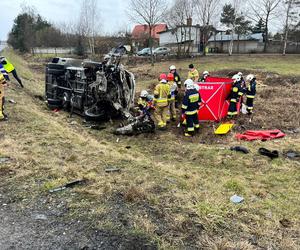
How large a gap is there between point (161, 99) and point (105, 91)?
5.60ft

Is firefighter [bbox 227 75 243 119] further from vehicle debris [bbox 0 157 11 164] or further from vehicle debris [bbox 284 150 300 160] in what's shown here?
vehicle debris [bbox 0 157 11 164]

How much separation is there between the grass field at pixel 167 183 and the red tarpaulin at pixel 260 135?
272 mm

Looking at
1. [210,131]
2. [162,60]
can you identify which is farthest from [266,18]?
[210,131]

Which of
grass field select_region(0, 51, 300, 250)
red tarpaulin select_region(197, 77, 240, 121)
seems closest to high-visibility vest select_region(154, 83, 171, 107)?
grass field select_region(0, 51, 300, 250)

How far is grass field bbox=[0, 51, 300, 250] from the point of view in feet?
12.0

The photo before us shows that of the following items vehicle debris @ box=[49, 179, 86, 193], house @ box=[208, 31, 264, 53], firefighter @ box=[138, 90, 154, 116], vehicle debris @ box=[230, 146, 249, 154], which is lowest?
vehicle debris @ box=[230, 146, 249, 154]

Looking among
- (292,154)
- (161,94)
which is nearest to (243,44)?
(161,94)

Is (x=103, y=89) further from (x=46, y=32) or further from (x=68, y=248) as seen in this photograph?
(x=46, y=32)

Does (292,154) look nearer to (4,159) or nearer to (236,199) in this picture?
(236,199)

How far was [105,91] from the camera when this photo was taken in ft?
31.3

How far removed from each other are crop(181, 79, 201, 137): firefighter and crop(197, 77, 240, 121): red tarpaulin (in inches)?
27.6

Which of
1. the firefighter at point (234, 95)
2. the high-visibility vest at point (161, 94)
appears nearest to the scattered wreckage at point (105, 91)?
the high-visibility vest at point (161, 94)

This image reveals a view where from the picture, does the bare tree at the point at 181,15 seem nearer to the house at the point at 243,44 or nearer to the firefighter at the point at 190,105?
the house at the point at 243,44

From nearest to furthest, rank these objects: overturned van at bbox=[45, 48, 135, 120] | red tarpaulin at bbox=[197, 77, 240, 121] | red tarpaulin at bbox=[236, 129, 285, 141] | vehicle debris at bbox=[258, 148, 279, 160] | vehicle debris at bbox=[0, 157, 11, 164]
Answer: vehicle debris at bbox=[0, 157, 11, 164]
vehicle debris at bbox=[258, 148, 279, 160]
red tarpaulin at bbox=[236, 129, 285, 141]
red tarpaulin at bbox=[197, 77, 240, 121]
overturned van at bbox=[45, 48, 135, 120]
